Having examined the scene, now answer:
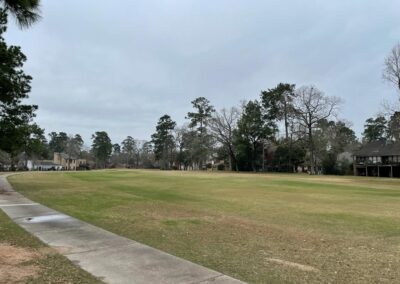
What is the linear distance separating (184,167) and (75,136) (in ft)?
230

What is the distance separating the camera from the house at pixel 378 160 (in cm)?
8069

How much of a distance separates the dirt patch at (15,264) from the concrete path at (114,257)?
0.65 meters

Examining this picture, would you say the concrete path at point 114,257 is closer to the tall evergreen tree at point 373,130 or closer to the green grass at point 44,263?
the green grass at point 44,263

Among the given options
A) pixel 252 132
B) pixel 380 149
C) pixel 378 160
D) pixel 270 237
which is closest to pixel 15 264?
pixel 270 237

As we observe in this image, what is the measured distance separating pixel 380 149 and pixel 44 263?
281 feet

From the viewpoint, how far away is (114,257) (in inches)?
297

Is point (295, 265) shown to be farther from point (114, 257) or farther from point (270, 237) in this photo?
point (114, 257)

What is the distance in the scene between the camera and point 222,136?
99.6 m

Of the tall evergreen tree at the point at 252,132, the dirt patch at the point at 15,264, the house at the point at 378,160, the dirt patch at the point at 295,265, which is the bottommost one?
the dirt patch at the point at 295,265

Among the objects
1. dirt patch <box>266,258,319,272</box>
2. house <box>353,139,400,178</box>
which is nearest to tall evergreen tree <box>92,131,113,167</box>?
house <box>353,139,400,178</box>

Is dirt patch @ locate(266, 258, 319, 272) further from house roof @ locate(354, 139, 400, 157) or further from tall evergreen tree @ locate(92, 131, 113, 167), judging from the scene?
tall evergreen tree @ locate(92, 131, 113, 167)

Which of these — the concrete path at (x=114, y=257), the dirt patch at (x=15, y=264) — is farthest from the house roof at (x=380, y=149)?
the dirt patch at (x=15, y=264)

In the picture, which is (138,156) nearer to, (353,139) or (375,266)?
(353,139)

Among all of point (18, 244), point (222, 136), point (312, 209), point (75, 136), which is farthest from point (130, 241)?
point (75, 136)
